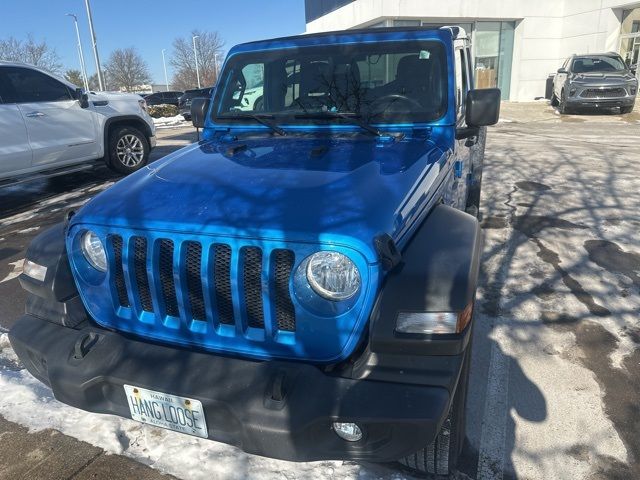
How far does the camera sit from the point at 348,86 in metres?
3.28

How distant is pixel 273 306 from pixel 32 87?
6.90 meters

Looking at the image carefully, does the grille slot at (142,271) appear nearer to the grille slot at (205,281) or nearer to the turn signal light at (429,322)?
the grille slot at (205,281)

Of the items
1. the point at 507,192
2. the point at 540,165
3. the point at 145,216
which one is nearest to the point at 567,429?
the point at 145,216

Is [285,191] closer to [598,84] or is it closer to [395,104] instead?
[395,104]

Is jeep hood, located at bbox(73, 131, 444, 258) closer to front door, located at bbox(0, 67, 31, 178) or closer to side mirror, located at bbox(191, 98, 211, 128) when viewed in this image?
side mirror, located at bbox(191, 98, 211, 128)

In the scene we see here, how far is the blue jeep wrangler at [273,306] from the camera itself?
5.70 feet

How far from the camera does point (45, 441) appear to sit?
2.51 meters

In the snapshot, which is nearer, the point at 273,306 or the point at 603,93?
the point at 273,306

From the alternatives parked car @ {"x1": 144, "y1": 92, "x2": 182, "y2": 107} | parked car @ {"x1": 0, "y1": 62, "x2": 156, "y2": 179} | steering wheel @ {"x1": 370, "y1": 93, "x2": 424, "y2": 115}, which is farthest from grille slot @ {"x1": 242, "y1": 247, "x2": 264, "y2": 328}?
parked car @ {"x1": 144, "y1": 92, "x2": 182, "y2": 107}

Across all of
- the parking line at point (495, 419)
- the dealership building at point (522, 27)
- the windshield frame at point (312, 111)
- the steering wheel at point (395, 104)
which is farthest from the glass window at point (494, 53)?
the parking line at point (495, 419)

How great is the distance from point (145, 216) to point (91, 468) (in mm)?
1278

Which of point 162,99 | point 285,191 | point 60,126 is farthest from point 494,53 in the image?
point 285,191

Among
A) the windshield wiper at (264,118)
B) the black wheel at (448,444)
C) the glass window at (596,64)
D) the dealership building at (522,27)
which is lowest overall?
the black wheel at (448,444)

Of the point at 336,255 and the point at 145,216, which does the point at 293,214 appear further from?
the point at 145,216
